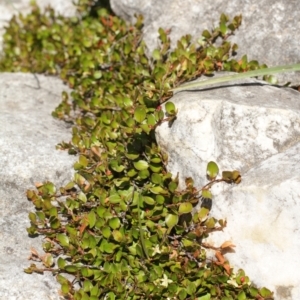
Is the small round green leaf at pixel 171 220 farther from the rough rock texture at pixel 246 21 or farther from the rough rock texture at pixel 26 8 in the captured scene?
the rough rock texture at pixel 26 8

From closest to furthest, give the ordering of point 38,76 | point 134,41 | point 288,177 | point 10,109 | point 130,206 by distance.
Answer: point 288,177, point 130,206, point 10,109, point 134,41, point 38,76

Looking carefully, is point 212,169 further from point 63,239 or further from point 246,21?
point 246,21

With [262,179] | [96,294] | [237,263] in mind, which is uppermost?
[262,179]

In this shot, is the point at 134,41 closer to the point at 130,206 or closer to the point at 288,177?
the point at 130,206

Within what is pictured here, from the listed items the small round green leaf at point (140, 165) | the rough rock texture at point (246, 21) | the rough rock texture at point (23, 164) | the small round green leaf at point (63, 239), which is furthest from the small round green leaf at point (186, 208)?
the rough rock texture at point (246, 21)

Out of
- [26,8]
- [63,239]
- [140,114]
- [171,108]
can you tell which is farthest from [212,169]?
[26,8]

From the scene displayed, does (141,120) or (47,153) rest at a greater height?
(141,120)

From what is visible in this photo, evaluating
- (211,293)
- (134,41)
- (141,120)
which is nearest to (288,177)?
(211,293)

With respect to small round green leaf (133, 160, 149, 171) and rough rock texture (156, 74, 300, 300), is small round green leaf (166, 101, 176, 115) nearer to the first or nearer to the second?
rough rock texture (156, 74, 300, 300)
